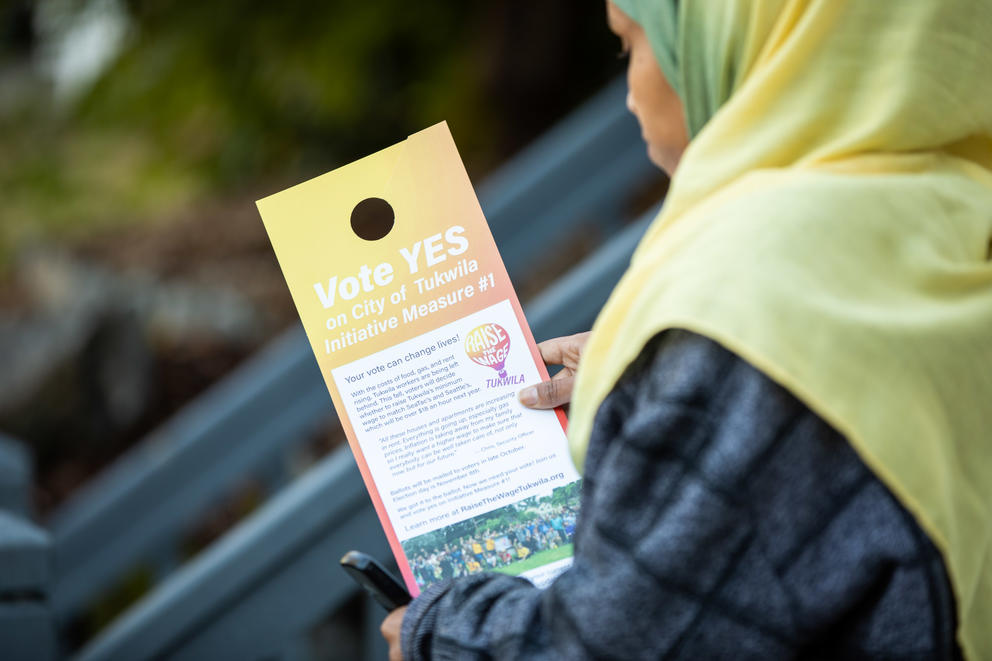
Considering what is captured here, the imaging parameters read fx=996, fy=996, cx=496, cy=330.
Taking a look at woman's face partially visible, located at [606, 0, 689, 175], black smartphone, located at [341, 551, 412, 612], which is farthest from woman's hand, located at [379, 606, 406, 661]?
woman's face partially visible, located at [606, 0, 689, 175]

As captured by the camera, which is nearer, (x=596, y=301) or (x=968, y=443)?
(x=968, y=443)

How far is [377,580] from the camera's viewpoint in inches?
51.4

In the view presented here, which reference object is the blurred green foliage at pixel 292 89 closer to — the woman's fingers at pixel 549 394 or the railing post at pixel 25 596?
the railing post at pixel 25 596

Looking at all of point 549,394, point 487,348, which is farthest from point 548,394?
point 487,348

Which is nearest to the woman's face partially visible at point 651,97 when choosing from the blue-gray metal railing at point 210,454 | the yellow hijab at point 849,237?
the yellow hijab at point 849,237

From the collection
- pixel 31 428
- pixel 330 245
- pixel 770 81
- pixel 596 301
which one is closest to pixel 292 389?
pixel 596 301

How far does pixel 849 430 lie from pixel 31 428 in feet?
18.0

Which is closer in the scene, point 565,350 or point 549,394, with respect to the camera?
point 549,394

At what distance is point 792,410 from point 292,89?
4387 millimetres

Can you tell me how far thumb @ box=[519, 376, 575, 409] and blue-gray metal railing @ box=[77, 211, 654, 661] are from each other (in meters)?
1.17

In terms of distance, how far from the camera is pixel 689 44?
4.25 feet

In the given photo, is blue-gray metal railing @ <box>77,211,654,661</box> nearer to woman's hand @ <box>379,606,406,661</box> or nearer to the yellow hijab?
woman's hand @ <box>379,606,406,661</box>

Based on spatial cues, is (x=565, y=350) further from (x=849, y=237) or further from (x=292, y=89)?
(x=292, y=89)

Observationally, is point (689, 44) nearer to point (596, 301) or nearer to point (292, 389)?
point (596, 301)
